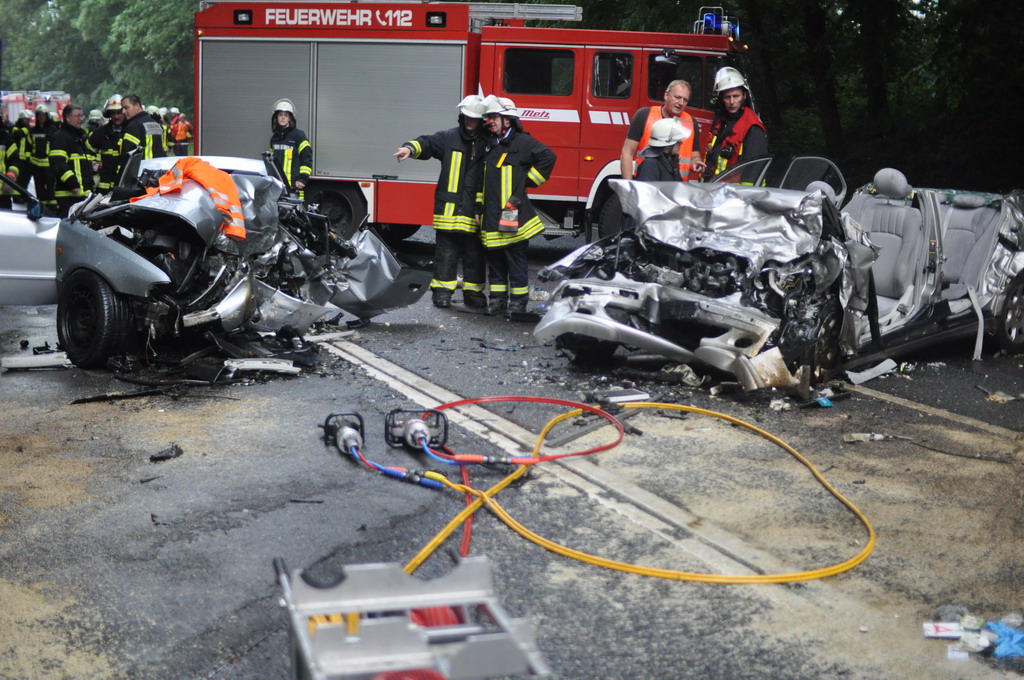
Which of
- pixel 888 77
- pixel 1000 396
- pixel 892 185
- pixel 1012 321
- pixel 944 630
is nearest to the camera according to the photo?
pixel 944 630

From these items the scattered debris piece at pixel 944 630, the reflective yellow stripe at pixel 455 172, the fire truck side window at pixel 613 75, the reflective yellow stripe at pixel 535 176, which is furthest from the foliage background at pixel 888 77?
the scattered debris piece at pixel 944 630

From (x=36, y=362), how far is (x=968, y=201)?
697cm

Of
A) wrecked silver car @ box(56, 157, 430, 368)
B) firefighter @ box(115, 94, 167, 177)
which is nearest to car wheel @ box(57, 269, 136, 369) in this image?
wrecked silver car @ box(56, 157, 430, 368)

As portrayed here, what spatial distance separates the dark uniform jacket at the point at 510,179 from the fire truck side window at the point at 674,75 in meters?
3.36

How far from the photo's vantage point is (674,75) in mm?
13258

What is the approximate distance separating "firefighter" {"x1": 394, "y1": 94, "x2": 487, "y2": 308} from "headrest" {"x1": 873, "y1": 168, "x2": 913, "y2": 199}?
3.61 m

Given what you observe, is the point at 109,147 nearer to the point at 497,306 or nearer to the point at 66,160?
the point at 66,160

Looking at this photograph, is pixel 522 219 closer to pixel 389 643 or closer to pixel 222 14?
pixel 222 14

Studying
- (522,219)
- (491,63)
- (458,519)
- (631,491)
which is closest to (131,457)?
(458,519)

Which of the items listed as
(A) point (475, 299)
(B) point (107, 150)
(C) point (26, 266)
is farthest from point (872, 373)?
(B) point (107, 150)

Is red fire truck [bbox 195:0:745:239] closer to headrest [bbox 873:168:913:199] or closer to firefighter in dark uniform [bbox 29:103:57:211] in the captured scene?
firefighter in dark uniform [bbox 29:103:57:211]

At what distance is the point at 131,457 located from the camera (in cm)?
554

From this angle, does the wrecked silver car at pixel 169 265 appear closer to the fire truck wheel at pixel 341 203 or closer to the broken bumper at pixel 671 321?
the broken bumper at pixel 671 321

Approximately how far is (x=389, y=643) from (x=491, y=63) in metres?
12.5
